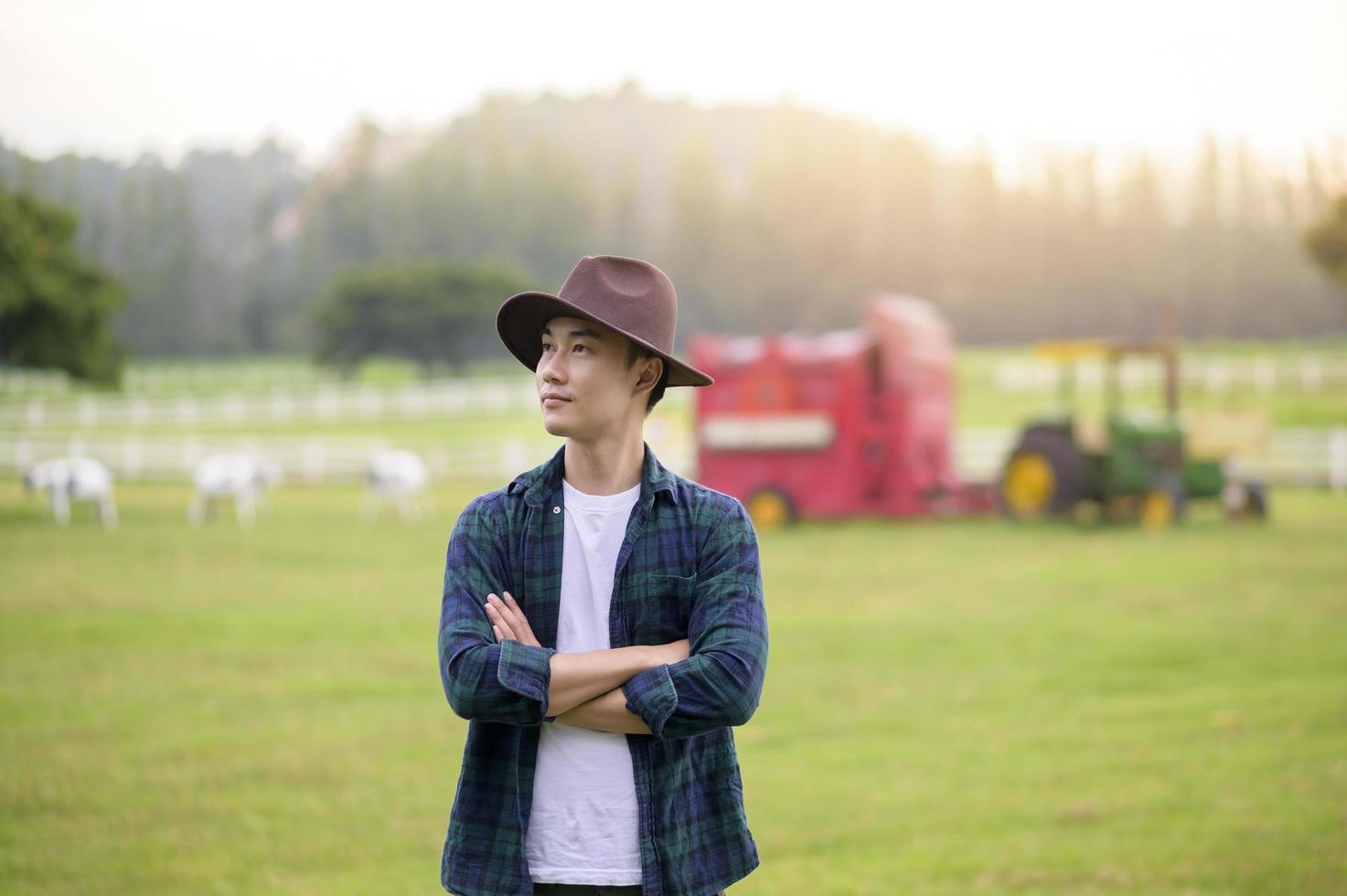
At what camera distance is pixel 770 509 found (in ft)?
52.8

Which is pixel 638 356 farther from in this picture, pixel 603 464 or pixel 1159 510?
pixel 1159 510

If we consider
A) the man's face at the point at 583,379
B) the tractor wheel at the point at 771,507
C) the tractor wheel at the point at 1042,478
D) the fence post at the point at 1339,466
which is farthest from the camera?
the fence post at the point at 1339,466

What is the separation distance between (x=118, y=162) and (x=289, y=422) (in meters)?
13.0

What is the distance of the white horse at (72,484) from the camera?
1727 centimetres

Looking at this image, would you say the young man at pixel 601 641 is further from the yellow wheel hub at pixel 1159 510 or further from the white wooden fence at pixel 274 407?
the white wooden fence at pixel 274 407

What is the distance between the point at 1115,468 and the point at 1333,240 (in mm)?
17665

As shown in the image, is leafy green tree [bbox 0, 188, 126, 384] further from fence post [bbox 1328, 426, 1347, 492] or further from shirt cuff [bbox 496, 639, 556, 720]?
shirt cuff [bbox 496, 639, 556, 720]

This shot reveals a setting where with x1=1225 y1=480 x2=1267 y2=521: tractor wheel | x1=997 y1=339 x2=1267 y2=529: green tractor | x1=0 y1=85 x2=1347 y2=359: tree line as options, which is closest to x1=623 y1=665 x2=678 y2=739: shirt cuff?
x1=997 y1=339 x2=1267 y2=529: green tractor

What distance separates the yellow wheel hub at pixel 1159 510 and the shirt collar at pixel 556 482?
538 inches

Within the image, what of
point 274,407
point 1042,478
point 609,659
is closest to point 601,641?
point 609,659

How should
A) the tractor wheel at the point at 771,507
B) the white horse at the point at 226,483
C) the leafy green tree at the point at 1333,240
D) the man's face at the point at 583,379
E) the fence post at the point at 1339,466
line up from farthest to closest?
the leafy green tree at the point at 1333,240
the fence post at the point at 1339,466
the white horse at the point at 226,483
the tractor wheel at the point at 771,507
the man's face at the point at 583,379

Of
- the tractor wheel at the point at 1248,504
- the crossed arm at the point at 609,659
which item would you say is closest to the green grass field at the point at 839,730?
the crossed arm at the point at 609,659

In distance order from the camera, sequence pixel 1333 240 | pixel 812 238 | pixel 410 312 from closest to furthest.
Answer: pixel 1333 240, pixel 410 312, pixel 812 238

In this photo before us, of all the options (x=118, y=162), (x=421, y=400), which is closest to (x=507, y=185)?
(x=118, y=162)
